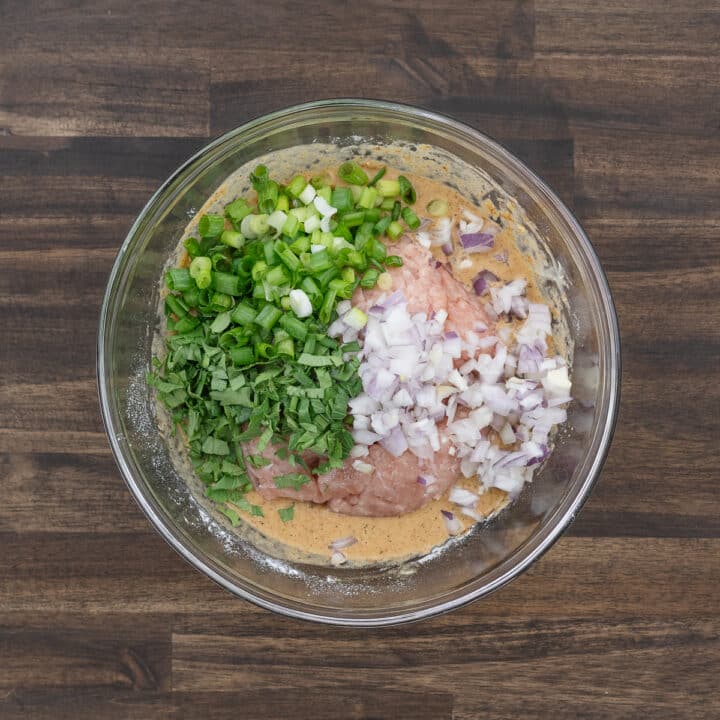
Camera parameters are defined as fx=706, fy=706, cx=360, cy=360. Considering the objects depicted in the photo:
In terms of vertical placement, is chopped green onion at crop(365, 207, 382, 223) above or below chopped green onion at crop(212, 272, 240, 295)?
above

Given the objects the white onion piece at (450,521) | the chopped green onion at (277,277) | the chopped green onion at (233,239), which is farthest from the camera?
the white onion piece at (450,521)

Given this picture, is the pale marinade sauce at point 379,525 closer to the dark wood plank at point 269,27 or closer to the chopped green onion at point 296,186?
the chopped green onion at point 296,186

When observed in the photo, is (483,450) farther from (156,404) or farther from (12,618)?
(12,618)

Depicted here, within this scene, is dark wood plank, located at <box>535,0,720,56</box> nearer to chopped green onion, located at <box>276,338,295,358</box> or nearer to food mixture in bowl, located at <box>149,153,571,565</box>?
food mixture in bowl, located at <box>149,153,571,565</box>

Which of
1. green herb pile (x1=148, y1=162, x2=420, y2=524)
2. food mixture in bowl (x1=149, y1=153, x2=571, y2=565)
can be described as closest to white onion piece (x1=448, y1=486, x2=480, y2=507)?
food mixture in bowl (x1=149, y1=153, x2=571, y2=565)

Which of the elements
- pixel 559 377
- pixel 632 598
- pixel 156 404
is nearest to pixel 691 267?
pixel 559 377

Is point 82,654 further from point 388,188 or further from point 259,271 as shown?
point 388,188

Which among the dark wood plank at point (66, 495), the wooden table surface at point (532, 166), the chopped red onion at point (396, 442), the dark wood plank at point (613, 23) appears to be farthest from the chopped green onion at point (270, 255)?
the dark wood plank at point (613, 23)

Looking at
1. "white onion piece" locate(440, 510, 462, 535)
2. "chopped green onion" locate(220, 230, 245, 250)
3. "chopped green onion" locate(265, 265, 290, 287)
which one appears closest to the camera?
"chopped green onion" locate(265, 265, 290, 287)
